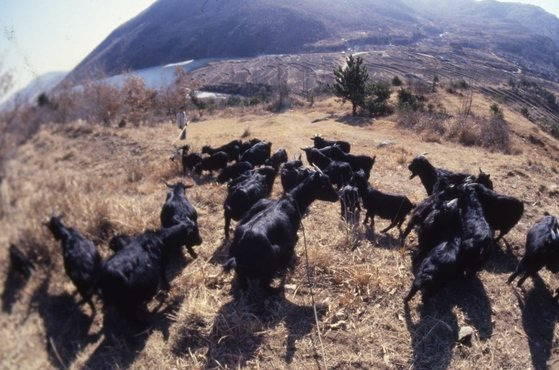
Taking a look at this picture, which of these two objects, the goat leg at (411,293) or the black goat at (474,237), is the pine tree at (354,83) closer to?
the black goat at (474,237)

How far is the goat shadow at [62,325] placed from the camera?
411 centimetres

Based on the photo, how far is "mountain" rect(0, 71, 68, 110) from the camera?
2603 millimetres

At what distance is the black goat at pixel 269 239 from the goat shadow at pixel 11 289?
2.13 meters

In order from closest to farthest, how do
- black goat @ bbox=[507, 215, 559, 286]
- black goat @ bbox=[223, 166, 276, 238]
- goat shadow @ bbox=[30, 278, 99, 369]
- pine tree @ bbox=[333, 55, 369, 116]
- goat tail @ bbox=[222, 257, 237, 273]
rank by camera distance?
1. goat shadow @ bbox=[30, 278, 99, 369]
2. goat tail @ bbox=[222, 257, 237, 273]
3. black goat @ bbox=[507, 215, 559, 286]
4. black goat @ bbox=[223, 166, 276, 238]
5. pine tree @ bbox=[333, 55, 369, 116]

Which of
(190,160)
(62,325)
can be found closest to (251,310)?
(62,325)

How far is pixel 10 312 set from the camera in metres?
3.37

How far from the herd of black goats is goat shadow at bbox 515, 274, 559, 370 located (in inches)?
10.3

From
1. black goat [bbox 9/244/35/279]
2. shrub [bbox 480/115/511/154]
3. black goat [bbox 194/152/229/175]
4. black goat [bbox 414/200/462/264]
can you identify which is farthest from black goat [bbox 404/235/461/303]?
shrub [bbox 480/115/511/154]

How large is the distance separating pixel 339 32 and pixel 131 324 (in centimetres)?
12110

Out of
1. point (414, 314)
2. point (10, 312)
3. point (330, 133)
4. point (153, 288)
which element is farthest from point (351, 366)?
point (330, 133)

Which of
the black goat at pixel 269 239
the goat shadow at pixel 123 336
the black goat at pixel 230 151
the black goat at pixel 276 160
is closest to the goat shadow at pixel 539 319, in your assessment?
the black goat at pixel 269 239

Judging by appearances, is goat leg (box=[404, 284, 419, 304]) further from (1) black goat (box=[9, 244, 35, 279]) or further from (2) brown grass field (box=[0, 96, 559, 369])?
(1) black goat (box=[9, 244, 35, 279])

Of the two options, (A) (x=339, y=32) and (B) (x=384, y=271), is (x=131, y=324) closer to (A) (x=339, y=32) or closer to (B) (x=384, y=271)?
(B) (x=384, y=271)

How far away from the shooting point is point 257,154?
1061 cm
